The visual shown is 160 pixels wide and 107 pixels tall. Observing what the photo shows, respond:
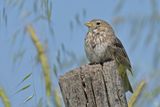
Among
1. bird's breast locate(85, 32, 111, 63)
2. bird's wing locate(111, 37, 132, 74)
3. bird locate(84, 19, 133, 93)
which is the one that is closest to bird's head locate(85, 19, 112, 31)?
bird locate(84, 19, 133, 93)

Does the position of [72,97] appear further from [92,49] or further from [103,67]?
[92,49]

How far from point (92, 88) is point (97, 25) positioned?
2.90 m

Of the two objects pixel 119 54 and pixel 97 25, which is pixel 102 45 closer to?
pixel 119 54

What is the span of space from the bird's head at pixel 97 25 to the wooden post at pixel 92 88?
270 cm

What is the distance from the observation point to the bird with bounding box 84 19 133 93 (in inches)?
197

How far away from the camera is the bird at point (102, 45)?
4996 mm

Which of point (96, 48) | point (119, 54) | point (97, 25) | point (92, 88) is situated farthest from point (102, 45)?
point (92, 88)

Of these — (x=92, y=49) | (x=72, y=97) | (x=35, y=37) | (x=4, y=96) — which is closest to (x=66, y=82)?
(x=72, y=97)

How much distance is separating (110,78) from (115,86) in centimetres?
5

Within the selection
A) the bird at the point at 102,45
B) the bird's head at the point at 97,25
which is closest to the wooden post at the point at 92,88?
the bird at the point at 102,45

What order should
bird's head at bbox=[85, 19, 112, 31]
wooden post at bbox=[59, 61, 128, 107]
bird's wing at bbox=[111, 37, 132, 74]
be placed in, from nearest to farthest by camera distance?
wooden post at bbox=[59, 61, 128, 107], bird's wing at bbox=[111, 37, 132, 74], bird's head at bbox=[85, 19, 112, 31]

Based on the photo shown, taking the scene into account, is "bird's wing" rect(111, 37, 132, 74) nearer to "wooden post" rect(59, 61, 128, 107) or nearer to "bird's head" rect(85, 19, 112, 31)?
"bird's head" rect(85, 19, 112, 31)

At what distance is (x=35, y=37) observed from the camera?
343 cm

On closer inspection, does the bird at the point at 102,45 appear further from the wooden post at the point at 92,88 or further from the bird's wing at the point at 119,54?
the wooden post at the point at 92,88
